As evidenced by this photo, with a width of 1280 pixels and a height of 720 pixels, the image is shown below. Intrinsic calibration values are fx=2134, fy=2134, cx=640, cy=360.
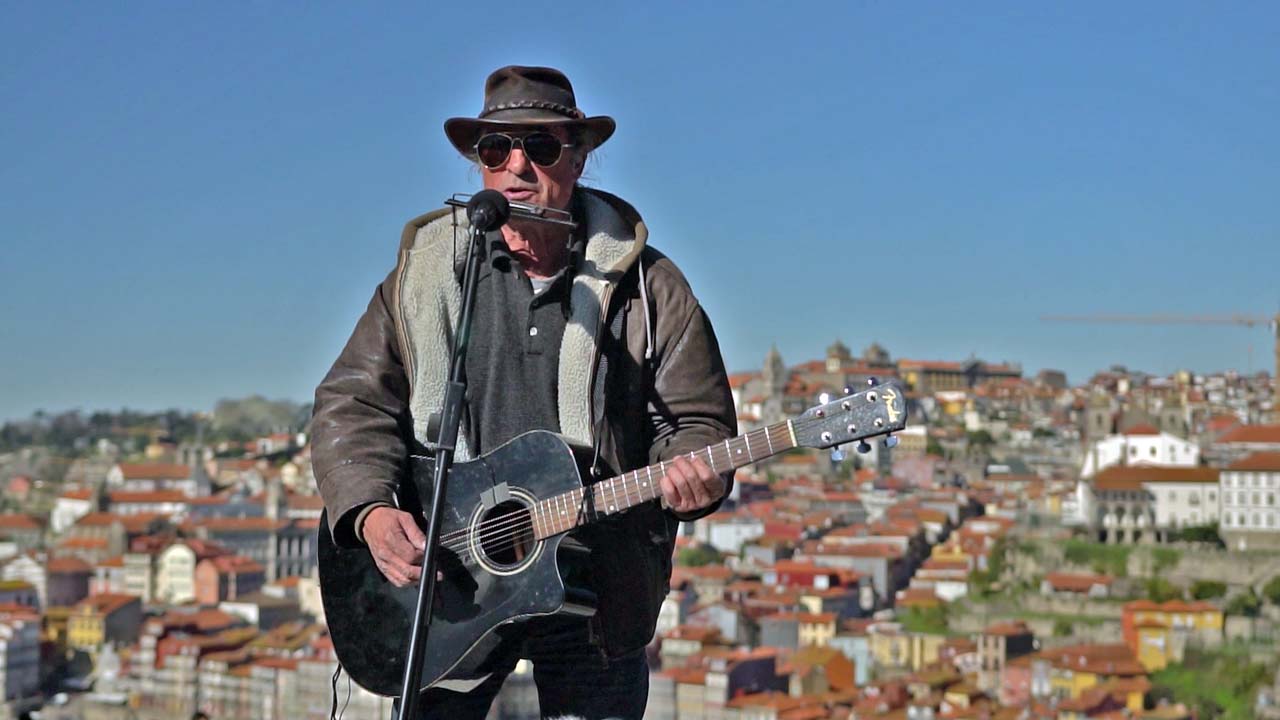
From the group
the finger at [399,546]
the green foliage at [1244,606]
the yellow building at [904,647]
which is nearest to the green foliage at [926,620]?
the yellow building at [904,647]

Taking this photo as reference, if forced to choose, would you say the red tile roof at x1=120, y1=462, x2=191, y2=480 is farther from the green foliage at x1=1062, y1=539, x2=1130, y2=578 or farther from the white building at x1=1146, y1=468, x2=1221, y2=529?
the white building at x1=1146, y1=468, x2=1221, y2=529

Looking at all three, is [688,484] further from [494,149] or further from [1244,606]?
[1244,606]

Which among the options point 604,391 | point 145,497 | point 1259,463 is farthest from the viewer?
point 145,497

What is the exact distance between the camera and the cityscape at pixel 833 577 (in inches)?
1124

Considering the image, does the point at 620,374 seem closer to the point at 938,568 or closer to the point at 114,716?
the point at 114,716

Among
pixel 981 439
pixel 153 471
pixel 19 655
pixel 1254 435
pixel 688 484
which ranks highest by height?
pixel 981 439

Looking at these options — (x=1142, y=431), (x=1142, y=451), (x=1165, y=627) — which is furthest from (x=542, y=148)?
(x=1142, y=431)

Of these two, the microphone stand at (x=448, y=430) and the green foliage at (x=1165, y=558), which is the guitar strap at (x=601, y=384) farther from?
the green foliage at (x=1165, y=558)

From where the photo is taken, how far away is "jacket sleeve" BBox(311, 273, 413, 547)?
184 centimetres

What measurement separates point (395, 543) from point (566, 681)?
7.9 inches

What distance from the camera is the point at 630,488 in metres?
1.78

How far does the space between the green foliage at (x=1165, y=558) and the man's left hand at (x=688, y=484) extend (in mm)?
35340

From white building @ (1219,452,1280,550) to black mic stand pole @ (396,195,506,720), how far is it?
3847 cm

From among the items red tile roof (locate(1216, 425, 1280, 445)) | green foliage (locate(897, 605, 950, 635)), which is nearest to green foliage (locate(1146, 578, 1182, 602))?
green foliage (locate(897, 605, 950, 635))
